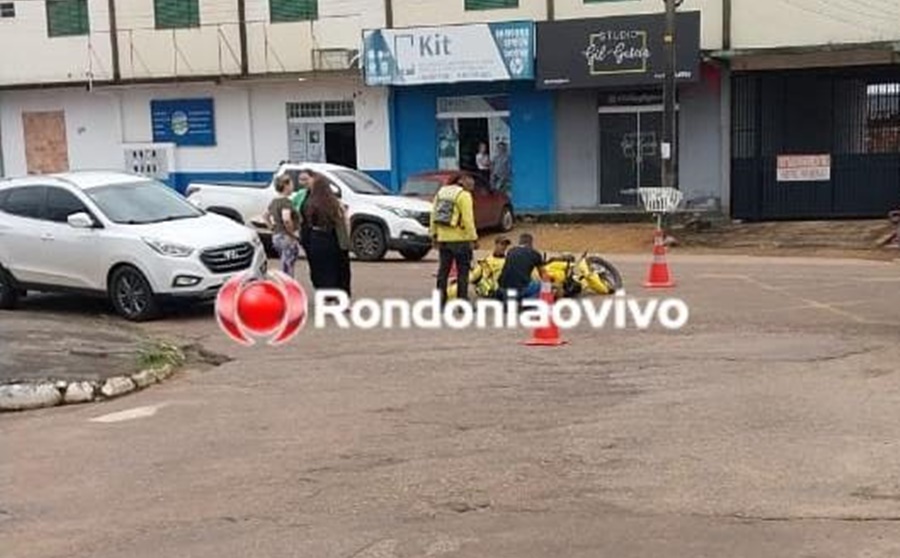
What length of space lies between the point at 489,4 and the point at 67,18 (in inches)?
469

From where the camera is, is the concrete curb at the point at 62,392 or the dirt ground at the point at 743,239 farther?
the dirt ground at the point at 743,239

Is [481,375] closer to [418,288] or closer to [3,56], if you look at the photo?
[418,288]

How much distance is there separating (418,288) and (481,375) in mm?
6312

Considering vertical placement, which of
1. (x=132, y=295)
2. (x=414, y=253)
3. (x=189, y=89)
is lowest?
(x=414, y=253)

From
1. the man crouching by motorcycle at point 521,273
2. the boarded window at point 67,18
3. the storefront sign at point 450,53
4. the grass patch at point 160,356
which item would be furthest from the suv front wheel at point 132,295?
the boarded window at point 67,18

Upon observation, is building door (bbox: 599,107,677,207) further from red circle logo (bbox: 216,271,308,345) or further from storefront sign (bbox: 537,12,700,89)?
red circle logo (bbox: 216,271,308,345)

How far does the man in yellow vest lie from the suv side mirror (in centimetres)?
408

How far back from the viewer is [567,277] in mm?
14859

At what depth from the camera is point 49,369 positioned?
10148mm

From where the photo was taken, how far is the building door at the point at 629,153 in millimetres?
27141

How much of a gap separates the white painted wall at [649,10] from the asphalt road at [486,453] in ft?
49.0

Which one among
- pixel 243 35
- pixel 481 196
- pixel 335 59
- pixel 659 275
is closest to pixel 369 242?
pixel 481 196

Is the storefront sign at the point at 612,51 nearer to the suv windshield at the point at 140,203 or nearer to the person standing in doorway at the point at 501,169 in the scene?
the person standing in doorway at the point at 501,169

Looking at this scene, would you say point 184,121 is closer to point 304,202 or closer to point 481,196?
point 481,196
